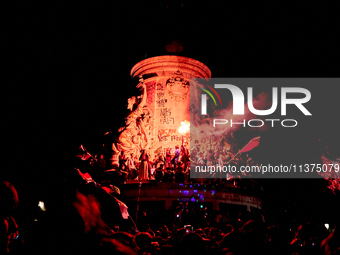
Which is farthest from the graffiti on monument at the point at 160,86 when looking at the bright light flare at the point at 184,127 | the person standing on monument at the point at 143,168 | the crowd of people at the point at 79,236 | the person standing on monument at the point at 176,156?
the crowd of people at the point at 79,236

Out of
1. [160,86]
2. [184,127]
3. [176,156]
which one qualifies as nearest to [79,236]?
[176,156]

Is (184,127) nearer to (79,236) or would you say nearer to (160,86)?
(160,86)

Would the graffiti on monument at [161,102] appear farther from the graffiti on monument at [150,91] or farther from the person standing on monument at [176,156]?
the person standing on monument at [176,156]

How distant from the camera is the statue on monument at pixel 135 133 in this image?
21.8 meters

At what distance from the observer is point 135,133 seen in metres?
22.1

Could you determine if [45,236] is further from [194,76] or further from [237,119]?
[237,119]

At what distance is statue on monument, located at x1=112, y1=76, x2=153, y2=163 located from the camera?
2177 centimetres

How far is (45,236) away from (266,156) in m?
22.2

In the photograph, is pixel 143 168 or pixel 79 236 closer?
pixel 79 236

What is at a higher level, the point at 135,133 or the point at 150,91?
the point at 150,91

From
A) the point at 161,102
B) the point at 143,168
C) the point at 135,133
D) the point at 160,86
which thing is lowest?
the point at 143,168

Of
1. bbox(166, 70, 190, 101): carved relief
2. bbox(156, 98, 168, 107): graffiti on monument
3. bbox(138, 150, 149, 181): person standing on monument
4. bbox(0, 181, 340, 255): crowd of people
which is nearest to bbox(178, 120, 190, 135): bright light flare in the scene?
bbox(166, 70, 190, 101): carved relief

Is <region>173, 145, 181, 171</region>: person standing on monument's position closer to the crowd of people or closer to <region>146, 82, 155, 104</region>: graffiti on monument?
<region>146, 82, 155, 104</region>: graffiti on monument

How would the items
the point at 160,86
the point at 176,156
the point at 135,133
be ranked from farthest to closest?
the point at 160,86
the point at 135,133
the point at 176,156
